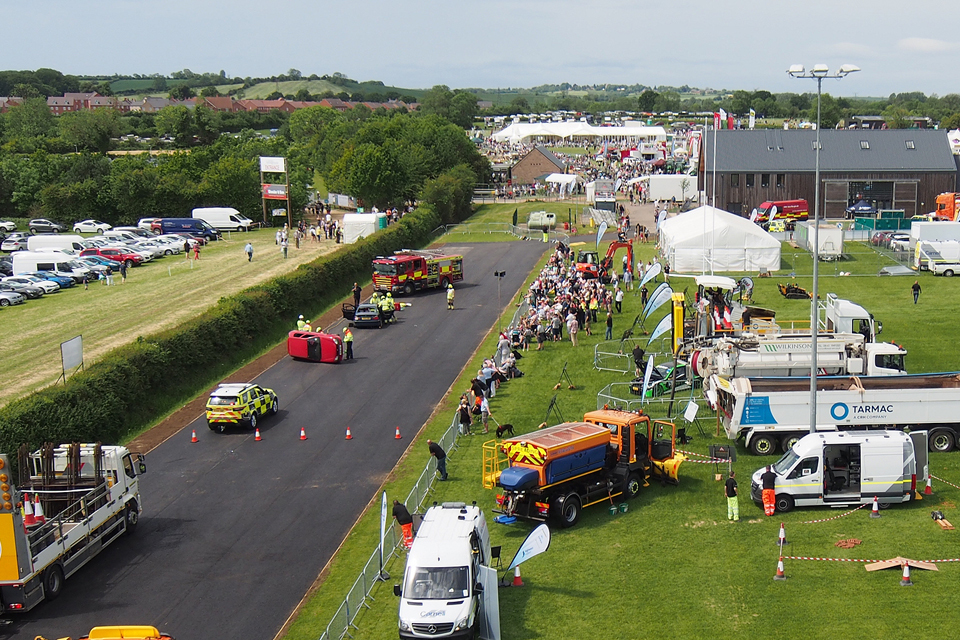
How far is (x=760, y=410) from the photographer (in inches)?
1048

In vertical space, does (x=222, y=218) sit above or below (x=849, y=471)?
above

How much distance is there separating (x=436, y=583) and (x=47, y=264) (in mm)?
52149

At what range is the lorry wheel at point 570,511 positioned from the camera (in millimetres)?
22734

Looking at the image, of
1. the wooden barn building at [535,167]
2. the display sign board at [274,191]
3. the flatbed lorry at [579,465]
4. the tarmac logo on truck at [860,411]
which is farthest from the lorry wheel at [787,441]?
the wooden barn building at [535,167]

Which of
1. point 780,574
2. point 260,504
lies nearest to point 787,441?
point 780,574

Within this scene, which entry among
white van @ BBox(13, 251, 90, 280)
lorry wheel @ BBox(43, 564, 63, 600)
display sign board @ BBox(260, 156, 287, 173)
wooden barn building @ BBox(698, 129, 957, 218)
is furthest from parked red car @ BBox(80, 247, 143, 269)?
lorry wheel @ BBox(43, 564, 63, 600)

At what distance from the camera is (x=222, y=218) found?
274ft

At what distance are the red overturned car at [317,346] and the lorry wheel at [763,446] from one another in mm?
20179

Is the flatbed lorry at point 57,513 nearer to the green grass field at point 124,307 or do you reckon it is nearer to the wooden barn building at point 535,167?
the green grass field at point 124,307

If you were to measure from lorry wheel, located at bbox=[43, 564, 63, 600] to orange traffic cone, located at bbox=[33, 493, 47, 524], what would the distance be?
1.54 metres

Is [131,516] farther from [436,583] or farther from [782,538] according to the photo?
[782,538]

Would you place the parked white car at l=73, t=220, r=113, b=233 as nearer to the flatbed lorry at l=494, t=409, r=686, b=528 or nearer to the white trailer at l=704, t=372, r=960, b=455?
the flatbed lorry at l=494, t=409, r=686, b=528

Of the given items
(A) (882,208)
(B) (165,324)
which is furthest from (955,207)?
(B) (165,324)

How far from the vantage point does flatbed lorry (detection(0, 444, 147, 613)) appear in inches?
771
